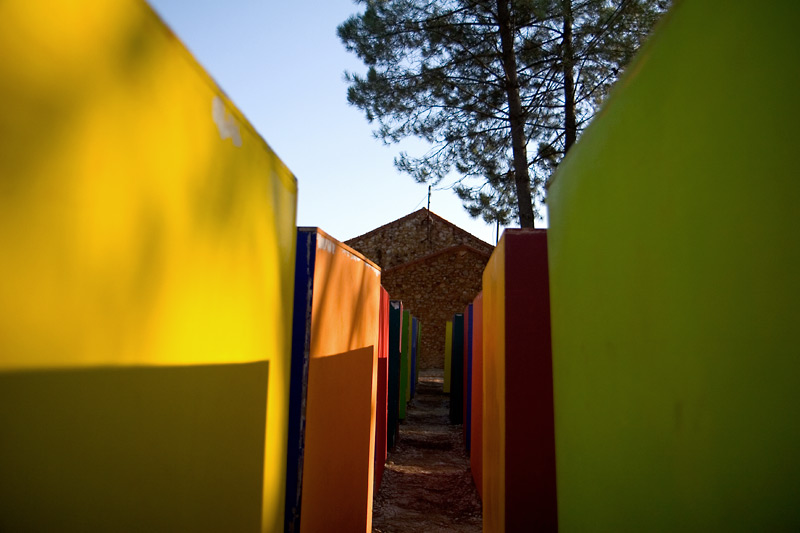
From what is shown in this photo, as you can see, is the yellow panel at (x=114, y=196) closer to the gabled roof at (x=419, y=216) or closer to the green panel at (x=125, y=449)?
the green panel at (x=125, y=449)

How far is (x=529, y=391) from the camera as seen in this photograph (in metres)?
3.12

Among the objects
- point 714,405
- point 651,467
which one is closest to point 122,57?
point 714,405

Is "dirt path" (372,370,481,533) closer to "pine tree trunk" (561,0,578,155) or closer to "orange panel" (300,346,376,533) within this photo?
"orange panel" (300,346,376,533)

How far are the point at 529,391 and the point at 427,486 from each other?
4.10 metres

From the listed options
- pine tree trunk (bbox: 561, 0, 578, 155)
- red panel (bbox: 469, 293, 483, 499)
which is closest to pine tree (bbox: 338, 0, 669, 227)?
pine tree trunk (bbox: 561, 0, 578, 155)

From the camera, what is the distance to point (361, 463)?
4125 millimetres

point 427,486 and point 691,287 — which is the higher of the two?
point 691,287

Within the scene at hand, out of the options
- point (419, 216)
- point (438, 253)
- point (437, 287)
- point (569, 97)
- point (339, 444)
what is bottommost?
point (339, 444)

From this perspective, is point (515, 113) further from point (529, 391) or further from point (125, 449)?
point (125, 449)

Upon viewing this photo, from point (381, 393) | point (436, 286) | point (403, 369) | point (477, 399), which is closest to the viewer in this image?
point (477, 399)

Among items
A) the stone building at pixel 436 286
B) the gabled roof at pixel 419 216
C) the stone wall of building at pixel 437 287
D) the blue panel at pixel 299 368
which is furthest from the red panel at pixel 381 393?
the gabled roof at pixel 419 216

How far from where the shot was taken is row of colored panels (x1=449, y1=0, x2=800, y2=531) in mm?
831

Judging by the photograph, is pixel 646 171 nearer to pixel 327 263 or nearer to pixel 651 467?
pixel 651 467

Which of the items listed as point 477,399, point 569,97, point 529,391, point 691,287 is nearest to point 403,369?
point 477,399
